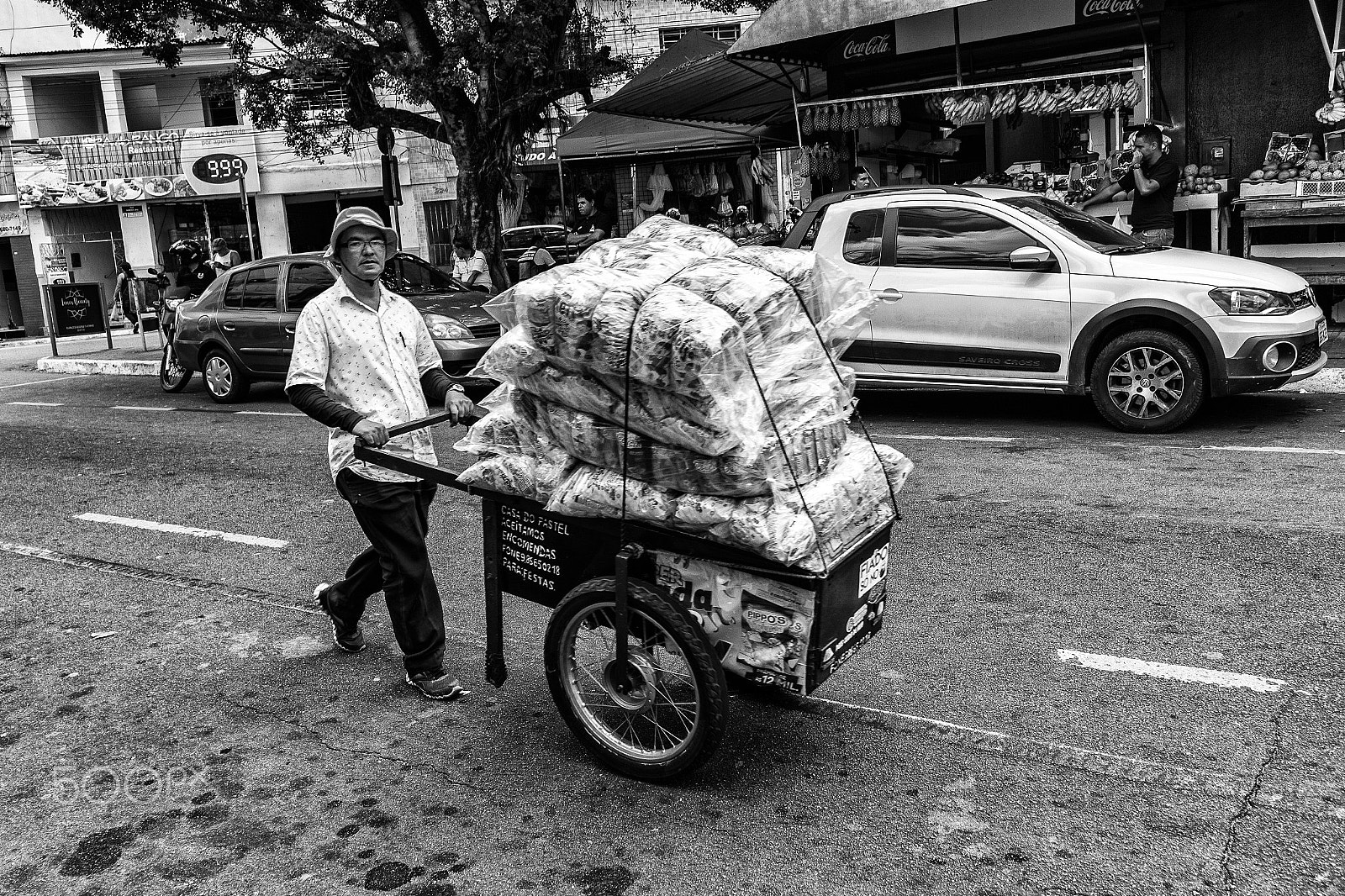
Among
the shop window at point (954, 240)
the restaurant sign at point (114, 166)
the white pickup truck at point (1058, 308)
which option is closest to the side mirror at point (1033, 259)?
the white pickup truck at point (1058, 308)

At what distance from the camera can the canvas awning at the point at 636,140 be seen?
18281mm

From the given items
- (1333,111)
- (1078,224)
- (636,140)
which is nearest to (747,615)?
(1078,224)

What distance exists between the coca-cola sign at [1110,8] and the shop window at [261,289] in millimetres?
9292

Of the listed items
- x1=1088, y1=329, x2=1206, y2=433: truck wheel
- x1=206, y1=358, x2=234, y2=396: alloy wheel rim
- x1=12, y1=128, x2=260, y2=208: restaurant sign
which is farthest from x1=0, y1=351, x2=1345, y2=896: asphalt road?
x1=12, y1=128, x2=260, y2=208: restaurant sign

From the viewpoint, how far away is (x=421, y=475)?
4086 mm

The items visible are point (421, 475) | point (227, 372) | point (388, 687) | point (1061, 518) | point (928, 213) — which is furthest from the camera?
point (227, 372)

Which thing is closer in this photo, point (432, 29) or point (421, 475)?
point (421, 475)

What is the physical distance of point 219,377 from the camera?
13469mm

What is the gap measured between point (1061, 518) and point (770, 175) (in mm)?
Answer: 12096

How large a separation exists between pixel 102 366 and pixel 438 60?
7.21 m

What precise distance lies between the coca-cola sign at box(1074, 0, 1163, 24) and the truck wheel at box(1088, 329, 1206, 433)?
5.89 m

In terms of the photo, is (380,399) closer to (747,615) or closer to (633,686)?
(633,686)

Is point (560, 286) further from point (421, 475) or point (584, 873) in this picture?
point (584, 873)

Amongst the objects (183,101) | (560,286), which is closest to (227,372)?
(560,286)
